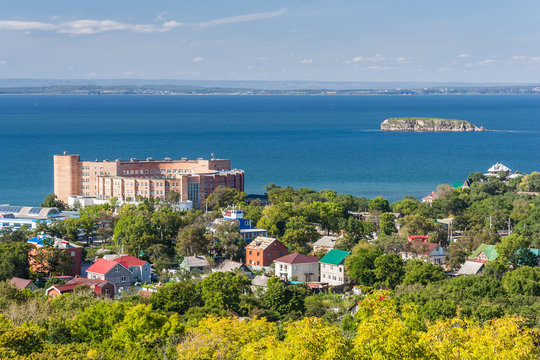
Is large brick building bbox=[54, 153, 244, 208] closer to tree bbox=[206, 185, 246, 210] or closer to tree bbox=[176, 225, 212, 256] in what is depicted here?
tree bbox=[206, 185, 246, 210]

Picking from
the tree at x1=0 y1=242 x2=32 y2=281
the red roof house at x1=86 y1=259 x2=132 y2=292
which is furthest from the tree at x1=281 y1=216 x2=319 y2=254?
the tree at x1=0 y1=242 x2=32 y2=281

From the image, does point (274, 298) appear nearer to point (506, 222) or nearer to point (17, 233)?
point (17, 233)

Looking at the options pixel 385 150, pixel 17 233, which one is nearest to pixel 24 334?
pixel 17 233

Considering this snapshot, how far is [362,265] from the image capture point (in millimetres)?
39656

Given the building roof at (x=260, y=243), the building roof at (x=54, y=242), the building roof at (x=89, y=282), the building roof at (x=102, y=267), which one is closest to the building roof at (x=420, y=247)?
the building roof at (x=260, y=243)

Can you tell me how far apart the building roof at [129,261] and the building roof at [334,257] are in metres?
8.99

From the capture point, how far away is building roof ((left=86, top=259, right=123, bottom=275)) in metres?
39.8

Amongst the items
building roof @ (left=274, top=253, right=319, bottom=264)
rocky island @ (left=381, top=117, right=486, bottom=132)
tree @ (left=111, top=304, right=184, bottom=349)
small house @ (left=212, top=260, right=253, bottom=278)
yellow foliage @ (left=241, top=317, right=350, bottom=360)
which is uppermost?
yellow foliage @ (left=241, top=317, right=350, bottom=360)

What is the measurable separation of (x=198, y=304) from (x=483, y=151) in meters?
93.2

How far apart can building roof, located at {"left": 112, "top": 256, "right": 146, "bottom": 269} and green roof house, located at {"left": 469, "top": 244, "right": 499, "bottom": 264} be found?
54.9 ft

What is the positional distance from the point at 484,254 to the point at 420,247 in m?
3.23

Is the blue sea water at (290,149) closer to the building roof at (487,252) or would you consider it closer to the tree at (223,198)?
the tree at (223,198)

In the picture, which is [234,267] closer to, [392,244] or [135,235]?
[135,235]

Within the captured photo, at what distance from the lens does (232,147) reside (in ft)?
408
